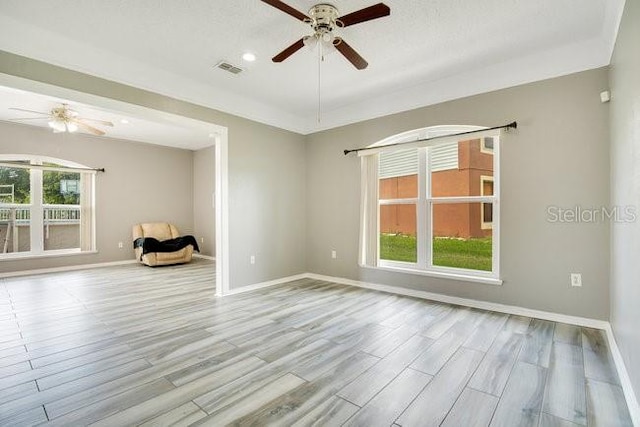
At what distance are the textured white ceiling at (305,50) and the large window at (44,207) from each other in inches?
163

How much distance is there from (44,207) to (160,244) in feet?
7.45

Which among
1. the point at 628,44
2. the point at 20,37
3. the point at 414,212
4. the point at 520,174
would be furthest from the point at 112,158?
the point at 628,44

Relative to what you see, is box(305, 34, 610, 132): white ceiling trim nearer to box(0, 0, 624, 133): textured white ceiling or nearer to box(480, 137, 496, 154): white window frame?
box(0, 0, 624, 133): textured white ceiling

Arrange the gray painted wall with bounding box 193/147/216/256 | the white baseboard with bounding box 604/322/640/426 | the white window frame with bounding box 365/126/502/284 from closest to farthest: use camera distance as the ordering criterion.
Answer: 1. the white baseboard with bounding box 604/322/640/426
2. the white window frame with bounding box 365/126/502/284
3. the gray painted wall with bounding box 193/147/216/256

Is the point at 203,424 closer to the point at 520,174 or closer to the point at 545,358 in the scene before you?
the point at 545,358

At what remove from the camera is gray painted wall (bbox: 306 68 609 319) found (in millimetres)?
2840

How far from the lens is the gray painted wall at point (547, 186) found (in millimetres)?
2840

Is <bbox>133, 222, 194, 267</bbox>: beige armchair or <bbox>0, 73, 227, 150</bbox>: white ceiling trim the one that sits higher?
<bbox>0, 73, 227, 150</bbox>: white ceiling trim

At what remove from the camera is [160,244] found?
6.26 metres

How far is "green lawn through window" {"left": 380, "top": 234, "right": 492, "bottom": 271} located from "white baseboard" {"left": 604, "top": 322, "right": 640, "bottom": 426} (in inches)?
58.1

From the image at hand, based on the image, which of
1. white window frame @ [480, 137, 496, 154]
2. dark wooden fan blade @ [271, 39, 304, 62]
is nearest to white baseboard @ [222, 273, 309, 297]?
dark wooden fan blade @ [271, 39, 304, 62]

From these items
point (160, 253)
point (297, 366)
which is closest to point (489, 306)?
point (297, 366)

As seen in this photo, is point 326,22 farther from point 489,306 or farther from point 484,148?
point 489,306

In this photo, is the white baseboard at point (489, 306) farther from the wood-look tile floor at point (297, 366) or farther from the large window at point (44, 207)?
the large window at point (44, 207)
